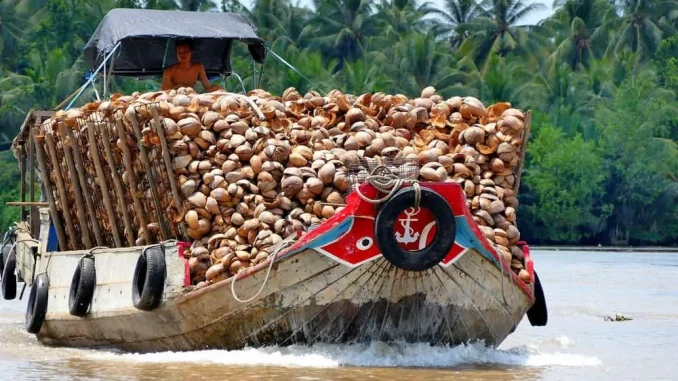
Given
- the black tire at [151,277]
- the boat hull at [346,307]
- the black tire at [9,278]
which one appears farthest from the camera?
the black tire at [9,278]

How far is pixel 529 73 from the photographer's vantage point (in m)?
48.0

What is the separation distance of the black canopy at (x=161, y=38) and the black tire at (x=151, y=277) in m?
3.08

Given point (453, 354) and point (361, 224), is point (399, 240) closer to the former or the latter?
point (361, 224)

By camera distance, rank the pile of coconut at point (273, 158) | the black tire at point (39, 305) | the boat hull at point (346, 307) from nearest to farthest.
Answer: the boat hull at point (346, 307)
the pile of coconut at point (273, 158)
the black tire at point (39, 305)

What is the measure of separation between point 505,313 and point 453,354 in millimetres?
463

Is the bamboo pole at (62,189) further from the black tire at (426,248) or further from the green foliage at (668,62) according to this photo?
the green foliage at (668,62)

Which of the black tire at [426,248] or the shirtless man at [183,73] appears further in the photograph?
the shirtless man at [183,73]

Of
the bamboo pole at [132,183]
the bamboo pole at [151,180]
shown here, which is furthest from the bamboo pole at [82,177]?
the bamboo pole at [151,180]

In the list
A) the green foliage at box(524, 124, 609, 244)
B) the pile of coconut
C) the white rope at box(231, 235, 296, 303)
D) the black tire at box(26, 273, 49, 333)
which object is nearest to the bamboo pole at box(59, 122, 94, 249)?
the black tire at box(26, 273, 49, 333)

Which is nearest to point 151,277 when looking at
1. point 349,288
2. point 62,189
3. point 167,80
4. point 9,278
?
point 349,288

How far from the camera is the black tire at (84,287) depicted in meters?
10.8

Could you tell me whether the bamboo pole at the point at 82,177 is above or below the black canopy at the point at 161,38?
below

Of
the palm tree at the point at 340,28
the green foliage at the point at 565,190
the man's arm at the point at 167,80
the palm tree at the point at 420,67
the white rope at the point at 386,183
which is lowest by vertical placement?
the green foliage at the point at 565,190

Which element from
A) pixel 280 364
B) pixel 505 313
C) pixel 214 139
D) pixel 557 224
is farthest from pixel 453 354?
pixel 557 224
